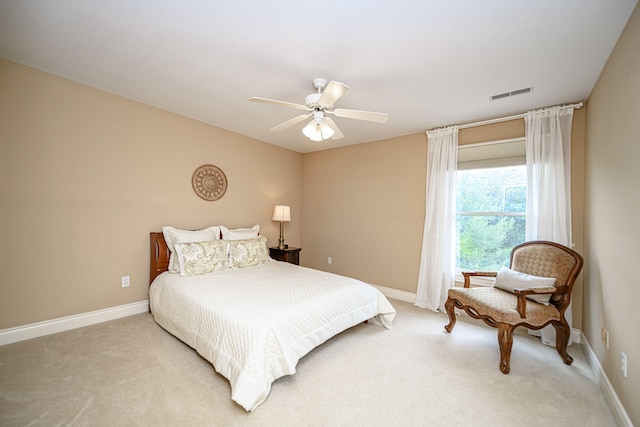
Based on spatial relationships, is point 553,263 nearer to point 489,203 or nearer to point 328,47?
point 489,203

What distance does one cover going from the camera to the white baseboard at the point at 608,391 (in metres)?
1.60

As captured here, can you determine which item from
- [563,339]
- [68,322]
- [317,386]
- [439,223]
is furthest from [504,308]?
[68,322]

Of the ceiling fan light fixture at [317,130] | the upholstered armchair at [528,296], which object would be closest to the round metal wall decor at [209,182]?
the ceiling fan light fixture at [317,130]

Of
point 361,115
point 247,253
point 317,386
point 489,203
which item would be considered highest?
point 361,115

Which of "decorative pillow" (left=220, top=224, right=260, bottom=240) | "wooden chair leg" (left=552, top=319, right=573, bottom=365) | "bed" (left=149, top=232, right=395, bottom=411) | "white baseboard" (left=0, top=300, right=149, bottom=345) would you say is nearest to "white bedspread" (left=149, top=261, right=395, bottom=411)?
"bed" (left=149, top=232, right=395, bottom=411)

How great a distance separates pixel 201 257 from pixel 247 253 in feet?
2.00

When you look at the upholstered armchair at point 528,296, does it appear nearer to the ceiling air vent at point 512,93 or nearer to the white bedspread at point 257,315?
the white bedspread at point 257,315

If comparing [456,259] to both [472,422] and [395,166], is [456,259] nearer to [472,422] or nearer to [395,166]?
[395,166]

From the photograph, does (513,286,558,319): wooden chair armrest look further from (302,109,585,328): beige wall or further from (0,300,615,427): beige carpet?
(302,109,585,328): beige wall

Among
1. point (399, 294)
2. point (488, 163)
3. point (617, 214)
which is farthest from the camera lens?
point (399, 294)

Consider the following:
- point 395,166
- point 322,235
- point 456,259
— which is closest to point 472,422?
point 456,259

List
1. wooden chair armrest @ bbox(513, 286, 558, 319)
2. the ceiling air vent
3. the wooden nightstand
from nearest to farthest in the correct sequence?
1. wooden chair armrest @ bbox(513, 286, 558, 319)
2. the ceiling air vent
3. the wooden nightstand

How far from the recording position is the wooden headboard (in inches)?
126

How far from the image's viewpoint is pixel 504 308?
2.29 metres
